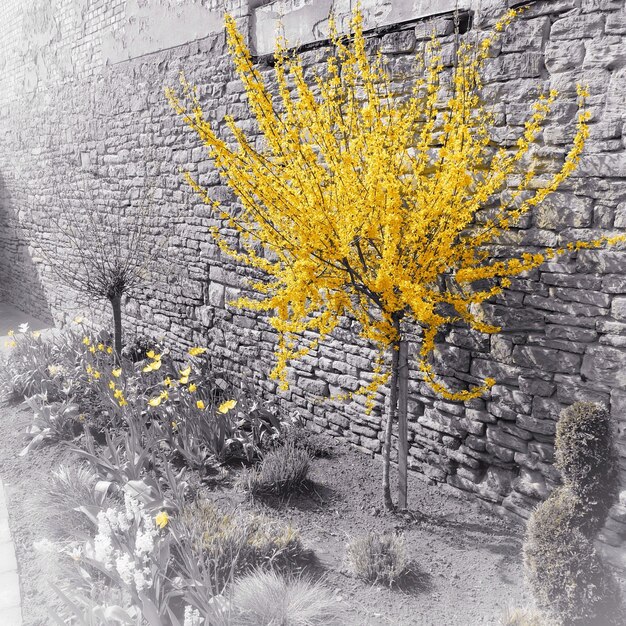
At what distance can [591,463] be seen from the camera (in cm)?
268

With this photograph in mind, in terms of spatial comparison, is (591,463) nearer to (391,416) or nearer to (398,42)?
(391,416)

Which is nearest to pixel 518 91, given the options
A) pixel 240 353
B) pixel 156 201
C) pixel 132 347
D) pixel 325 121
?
pixel 325 121

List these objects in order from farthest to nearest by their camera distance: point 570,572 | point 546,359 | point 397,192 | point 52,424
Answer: point 52,424, point 546,359, point 397,192, point 570,572

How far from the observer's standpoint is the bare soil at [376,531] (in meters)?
3.05

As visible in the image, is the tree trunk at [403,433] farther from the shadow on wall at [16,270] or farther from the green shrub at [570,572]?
the shadow on wall at [16,270]

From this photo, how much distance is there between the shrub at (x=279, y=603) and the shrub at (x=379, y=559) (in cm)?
25

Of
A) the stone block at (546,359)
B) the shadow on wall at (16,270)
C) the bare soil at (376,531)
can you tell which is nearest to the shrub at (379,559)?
the bare soil at (376,531)

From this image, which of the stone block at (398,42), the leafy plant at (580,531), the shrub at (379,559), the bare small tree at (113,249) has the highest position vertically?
the stone block at (398,42)

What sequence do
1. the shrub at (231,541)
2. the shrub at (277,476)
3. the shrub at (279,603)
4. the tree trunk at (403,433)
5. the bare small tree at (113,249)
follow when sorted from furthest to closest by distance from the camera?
the bare small tree at (113,249), the shrub at (277,476), the tree trunk at (403,433), the shrub at (231,541), the shrub at (279,603)

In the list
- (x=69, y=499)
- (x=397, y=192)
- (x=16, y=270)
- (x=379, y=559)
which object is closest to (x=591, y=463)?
(x=379, y=559)

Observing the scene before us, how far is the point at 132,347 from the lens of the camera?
658 centimetres

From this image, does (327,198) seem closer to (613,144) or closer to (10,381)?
(613,144)

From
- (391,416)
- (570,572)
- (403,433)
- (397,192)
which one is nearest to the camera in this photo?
(570,572)

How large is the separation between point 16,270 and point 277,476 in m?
7.96
